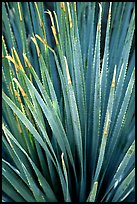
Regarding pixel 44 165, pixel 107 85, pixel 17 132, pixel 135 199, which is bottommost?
pixel 135 199

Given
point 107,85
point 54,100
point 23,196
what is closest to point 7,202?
point 23,196

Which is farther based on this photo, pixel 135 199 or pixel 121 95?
pixel 121 95

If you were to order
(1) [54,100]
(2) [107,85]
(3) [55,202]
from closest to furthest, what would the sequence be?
(1) [54,100], (3) [55,202], (2) [107,85]

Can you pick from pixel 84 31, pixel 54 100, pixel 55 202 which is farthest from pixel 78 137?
pixel 84 31

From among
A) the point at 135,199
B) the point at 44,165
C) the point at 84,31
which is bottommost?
the point at 135,199

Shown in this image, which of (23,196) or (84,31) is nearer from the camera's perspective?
(23,196)

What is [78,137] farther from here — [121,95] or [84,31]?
[84,31]

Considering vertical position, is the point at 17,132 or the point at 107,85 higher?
the point at 107,85

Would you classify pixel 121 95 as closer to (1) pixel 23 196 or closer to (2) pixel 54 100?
(2) pixel 54 100

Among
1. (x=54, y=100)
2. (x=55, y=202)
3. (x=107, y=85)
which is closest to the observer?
(x=54, y=100)
